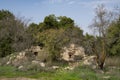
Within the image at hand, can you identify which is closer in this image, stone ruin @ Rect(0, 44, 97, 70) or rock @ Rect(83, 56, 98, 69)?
rock @ Rect(83, 56, 98, 69)

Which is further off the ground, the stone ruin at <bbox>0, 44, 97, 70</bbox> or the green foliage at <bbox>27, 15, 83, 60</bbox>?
the green foliage at <bbox>27, 15, 83, 60</bbox>

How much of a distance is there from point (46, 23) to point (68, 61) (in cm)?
642

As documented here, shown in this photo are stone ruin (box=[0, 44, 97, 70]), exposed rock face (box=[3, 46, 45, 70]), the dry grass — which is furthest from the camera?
stone ruin (box=[0, 44, 97, 70])

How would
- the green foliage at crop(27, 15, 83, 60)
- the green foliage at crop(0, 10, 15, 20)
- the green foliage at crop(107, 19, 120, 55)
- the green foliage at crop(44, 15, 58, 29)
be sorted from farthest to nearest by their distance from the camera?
the green foliage at crop(0, 10, 15, 20)
the green foliage at crop(44, 15, 58, 29)
the green foliage at crop(107, 19, 120, 55)
the green foliage at crop(27, 15, 83, 60)

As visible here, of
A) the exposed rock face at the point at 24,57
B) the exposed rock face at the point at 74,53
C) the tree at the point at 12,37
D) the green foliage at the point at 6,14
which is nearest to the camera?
the exposed rock face at the point at 24,57

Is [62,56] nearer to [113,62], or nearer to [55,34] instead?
[55,34]

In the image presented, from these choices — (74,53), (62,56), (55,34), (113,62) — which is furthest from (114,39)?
(55,34)

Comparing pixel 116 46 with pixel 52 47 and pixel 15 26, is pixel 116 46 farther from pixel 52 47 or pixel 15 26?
pixel 15 26

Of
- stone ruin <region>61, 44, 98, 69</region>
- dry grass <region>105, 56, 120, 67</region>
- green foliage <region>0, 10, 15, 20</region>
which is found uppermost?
green foliage <region>0, 10, 15, 20</region>

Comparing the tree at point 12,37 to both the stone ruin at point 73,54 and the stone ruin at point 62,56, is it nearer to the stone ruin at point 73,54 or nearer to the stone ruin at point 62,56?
the stone ruin at point 62,56

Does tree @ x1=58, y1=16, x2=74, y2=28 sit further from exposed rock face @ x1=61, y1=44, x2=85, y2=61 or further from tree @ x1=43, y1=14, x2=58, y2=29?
exposed rock face @ x1=61, y1=44, x2=85, y2=61

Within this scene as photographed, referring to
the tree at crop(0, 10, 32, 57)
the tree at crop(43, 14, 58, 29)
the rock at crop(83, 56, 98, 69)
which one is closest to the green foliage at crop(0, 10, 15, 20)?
the tree at crop(0, 10, 32, 57)

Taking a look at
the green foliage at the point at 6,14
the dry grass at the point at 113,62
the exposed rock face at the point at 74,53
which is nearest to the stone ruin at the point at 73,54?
the exposed rock face at the point at 74,53

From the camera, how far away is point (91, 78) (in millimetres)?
12320
